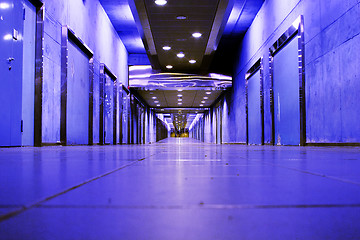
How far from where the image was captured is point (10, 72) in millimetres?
6004

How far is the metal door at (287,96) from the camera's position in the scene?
27.3ft

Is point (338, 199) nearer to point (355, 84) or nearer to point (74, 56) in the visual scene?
point (355, 84)

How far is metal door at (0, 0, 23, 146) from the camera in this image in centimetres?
580

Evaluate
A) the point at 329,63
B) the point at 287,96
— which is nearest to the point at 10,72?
the point at 329,63

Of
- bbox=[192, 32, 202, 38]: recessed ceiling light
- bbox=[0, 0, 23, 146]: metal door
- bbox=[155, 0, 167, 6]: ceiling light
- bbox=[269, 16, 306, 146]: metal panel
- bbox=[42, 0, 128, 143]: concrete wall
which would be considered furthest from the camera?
bbox=[192, 32, 202, 38]: recessed ceiling light

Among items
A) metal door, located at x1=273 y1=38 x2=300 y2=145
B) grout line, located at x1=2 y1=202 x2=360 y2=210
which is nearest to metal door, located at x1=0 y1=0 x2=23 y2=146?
grout line, located at x1=2 y1=202 x2=360 y2=210

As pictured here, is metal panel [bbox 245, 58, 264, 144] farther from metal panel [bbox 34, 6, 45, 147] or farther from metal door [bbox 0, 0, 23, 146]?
metal door [bbox 0, 0, 23, 146]

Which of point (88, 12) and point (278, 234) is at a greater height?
point (88, 12)

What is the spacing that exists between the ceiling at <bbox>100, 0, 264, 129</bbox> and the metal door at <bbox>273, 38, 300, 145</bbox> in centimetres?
206

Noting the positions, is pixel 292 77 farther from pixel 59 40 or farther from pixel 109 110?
pixel 109 110

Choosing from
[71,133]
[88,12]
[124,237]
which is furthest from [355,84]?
[88,12]

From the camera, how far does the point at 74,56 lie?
30.1 feet

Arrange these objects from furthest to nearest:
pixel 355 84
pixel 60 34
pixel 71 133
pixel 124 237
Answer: pixel 71 133, pixel 60 34, pixel 355 84, pixel 124 237

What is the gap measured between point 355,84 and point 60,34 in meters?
6.34
